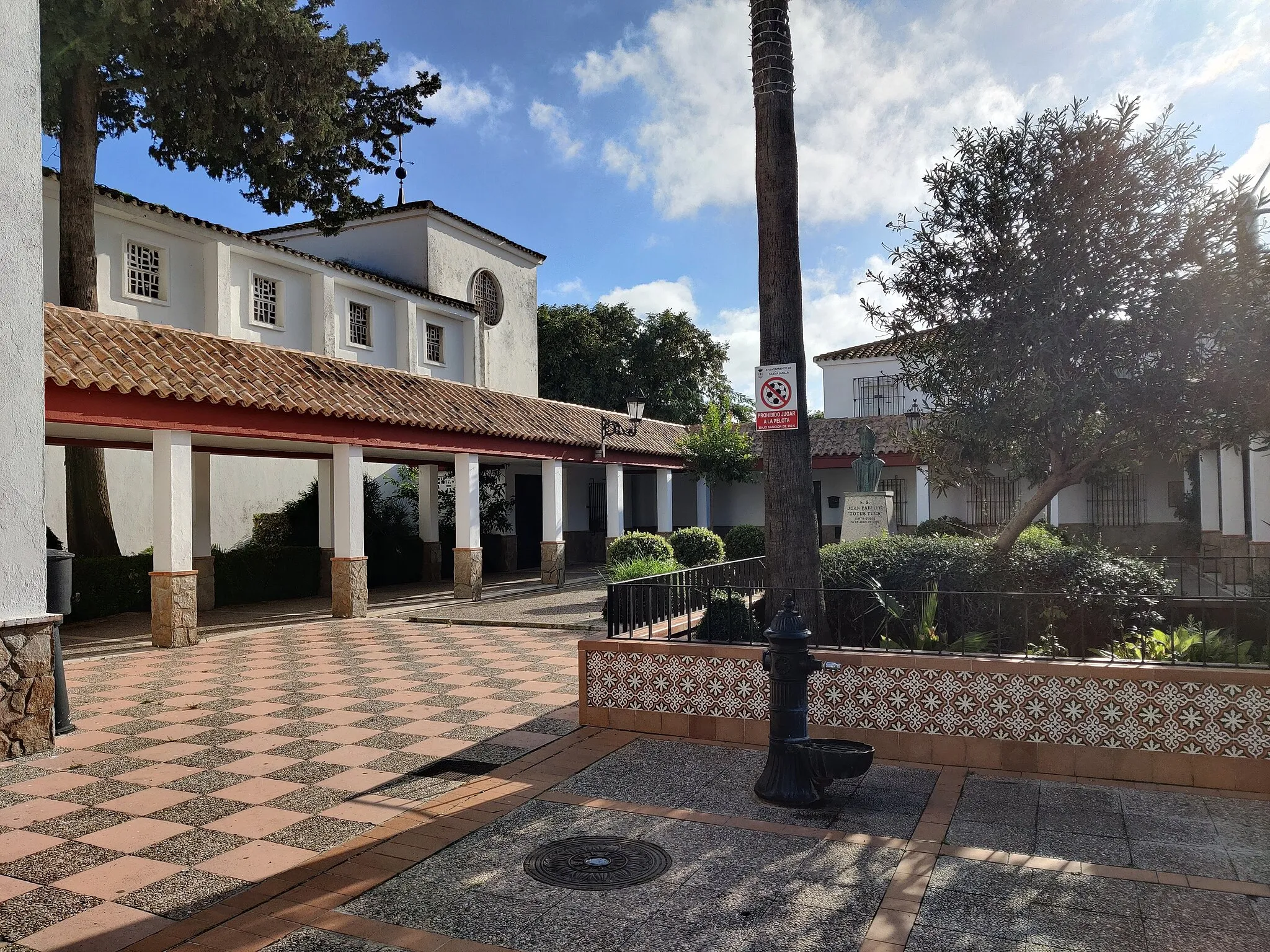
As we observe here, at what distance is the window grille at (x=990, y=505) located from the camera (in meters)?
22.9

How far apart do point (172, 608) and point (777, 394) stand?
27.7 feet

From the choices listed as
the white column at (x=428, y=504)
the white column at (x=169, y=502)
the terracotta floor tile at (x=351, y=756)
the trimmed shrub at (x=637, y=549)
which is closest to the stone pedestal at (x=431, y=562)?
the white column at (x=428, y=504)

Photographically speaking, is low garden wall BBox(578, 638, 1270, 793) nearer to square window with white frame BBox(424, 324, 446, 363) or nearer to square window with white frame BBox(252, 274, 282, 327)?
square window with white frame BBox(252, 274, 282, 327)

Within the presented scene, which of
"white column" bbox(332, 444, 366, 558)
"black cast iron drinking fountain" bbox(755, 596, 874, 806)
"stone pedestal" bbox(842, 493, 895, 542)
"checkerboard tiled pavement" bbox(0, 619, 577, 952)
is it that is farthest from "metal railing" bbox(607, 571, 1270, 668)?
"white column" bbox(332, 444, 366, 558)

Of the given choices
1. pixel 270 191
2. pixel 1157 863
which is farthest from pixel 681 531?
pixel 1157 863

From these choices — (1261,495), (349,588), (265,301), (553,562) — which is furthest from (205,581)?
(1261,495)

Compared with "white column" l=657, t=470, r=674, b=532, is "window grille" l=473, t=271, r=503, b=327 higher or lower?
higher

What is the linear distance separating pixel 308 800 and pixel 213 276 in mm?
15418

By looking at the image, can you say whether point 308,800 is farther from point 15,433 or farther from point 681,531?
point 681,531

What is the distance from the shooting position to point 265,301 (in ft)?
63.1

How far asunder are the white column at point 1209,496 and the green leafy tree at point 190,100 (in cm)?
1763

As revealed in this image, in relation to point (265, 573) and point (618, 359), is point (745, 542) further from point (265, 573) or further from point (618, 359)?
point (618, 359)

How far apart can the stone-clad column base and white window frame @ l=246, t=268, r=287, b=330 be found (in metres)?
13.5

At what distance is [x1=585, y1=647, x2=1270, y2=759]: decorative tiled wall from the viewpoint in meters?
4.89
